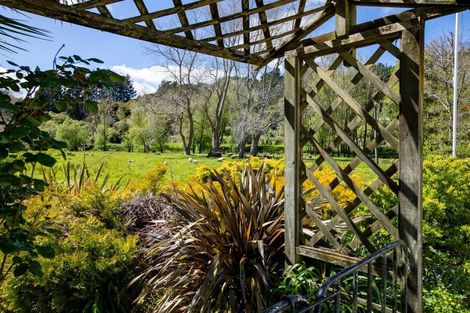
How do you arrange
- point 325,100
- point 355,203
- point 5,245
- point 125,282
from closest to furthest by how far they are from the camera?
point 5,245 < point 355,203 < point 125,282 < point 325,100

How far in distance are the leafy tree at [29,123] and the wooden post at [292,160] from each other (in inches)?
65.5

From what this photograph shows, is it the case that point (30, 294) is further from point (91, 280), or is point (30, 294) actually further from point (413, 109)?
point (413, 109)

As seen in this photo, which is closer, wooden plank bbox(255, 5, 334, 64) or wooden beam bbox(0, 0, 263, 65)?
wooden beam bbox(0, 0, 263, 65)

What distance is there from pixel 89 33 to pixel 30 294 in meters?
2.08

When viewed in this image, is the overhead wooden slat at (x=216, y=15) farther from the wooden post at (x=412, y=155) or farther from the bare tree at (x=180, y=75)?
the bare tree at (x=180, y=75)

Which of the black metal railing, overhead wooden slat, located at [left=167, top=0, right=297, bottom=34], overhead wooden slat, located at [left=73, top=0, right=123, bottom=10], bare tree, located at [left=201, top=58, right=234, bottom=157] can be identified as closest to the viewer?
the black metal railing

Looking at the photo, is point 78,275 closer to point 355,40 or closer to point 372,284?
point 372,284

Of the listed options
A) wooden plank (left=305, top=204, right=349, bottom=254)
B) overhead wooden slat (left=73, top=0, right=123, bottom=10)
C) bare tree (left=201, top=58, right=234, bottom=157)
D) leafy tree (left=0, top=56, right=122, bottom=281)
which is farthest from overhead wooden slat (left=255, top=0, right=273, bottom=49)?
bare tree (left=201, top=58, right=234, bottom=157)

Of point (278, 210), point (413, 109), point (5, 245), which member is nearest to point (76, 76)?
point (5, 245)

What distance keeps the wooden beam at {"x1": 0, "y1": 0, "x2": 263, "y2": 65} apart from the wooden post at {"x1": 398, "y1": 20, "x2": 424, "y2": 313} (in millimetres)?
1326

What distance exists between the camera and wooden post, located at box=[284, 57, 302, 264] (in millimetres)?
2729

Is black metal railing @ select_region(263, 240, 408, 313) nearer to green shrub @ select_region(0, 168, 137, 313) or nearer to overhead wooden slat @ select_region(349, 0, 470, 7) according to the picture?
overhead wooden slat @ select_region(349, 0, 470, 7)

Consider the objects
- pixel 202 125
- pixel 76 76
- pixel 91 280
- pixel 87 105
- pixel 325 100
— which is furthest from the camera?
pixel 202 125

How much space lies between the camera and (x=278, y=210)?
3152mm
